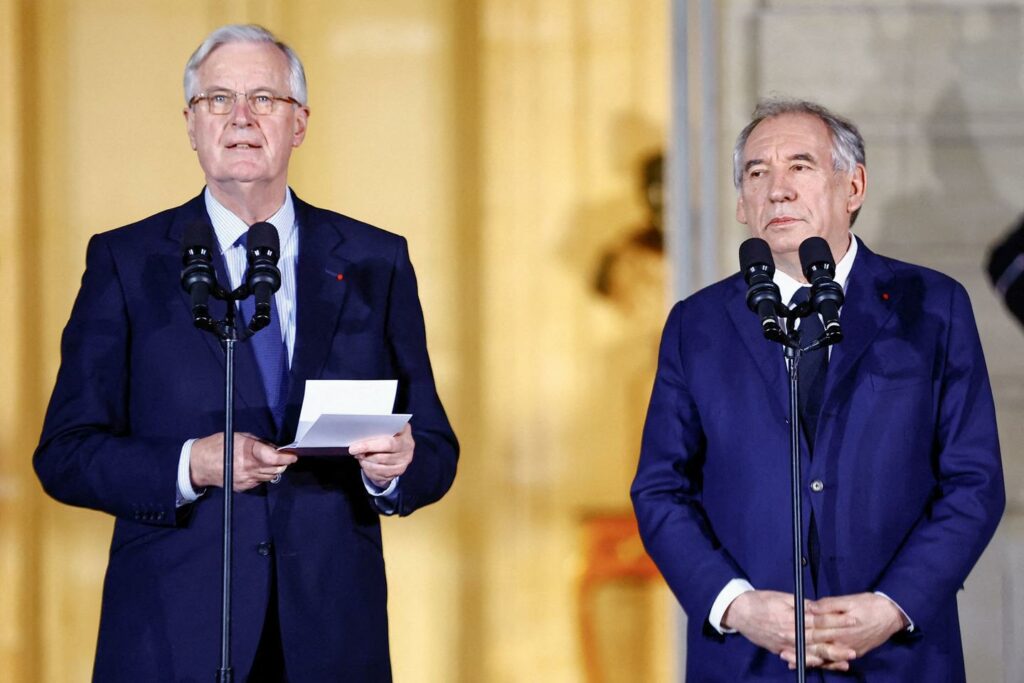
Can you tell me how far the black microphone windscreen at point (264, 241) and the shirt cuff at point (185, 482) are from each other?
466 mm

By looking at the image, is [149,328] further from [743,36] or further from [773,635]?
[743,36]

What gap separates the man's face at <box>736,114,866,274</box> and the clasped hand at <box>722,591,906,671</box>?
763 mm

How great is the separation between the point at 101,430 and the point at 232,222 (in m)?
0.53

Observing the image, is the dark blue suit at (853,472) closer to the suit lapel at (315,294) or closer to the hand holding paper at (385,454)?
the hand holding paper at (385,454)

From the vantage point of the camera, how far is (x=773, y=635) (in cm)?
272

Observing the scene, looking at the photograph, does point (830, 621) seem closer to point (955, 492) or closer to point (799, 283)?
point (955, 492)

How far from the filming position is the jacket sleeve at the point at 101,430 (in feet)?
9.13

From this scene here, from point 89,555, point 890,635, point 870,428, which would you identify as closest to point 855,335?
point 870,428

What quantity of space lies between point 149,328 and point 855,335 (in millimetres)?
1503

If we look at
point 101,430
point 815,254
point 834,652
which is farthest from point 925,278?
point 101,430

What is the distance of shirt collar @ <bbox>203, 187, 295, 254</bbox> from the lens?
9.86 ft

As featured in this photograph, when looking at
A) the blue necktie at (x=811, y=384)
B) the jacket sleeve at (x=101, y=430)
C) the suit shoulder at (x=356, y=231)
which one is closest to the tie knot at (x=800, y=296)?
the blue necktie at (x=811, y=384)

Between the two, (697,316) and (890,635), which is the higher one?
(697,316)

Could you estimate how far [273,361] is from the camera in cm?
294
